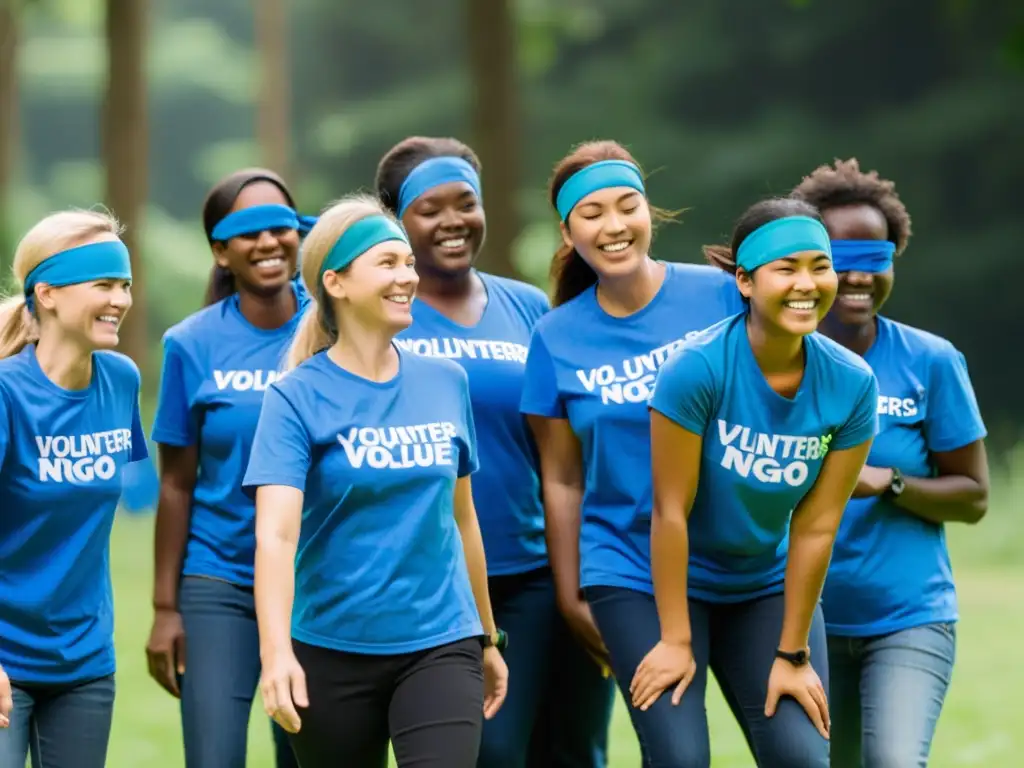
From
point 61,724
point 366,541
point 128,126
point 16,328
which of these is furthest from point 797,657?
point 128,126

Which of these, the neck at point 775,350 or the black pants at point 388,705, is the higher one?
the neck at point 775,350

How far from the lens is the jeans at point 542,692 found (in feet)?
20.2

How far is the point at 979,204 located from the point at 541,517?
25485mm

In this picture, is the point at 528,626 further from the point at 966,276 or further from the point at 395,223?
the point at 966,276

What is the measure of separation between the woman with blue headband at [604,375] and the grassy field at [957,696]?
11.4ft

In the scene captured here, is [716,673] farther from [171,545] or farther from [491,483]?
[171,545]

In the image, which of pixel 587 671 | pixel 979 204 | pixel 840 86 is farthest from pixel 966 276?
pixel 587 671

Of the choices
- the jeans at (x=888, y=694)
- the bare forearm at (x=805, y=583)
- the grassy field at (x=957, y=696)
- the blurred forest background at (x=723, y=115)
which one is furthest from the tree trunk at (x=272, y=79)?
the bare forearm at (x=805, y=583)

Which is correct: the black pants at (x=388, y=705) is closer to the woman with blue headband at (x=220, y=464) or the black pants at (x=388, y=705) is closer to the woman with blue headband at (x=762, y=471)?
the woman with blue headband at (x=762, y=471)

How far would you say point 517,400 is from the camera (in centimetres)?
630

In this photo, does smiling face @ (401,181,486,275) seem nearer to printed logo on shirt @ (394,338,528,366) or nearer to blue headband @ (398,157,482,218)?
blue headband @ (398,157,482,218)

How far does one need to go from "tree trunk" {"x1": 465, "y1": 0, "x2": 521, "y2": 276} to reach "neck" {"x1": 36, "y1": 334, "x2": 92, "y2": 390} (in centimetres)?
1159

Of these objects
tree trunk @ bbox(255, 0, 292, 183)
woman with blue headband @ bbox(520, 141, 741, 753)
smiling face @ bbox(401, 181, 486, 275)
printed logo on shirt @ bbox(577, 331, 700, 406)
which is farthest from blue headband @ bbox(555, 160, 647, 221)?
tree trunk @ bbox(255, 0, 292, 183)

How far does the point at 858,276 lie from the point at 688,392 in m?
1.09
